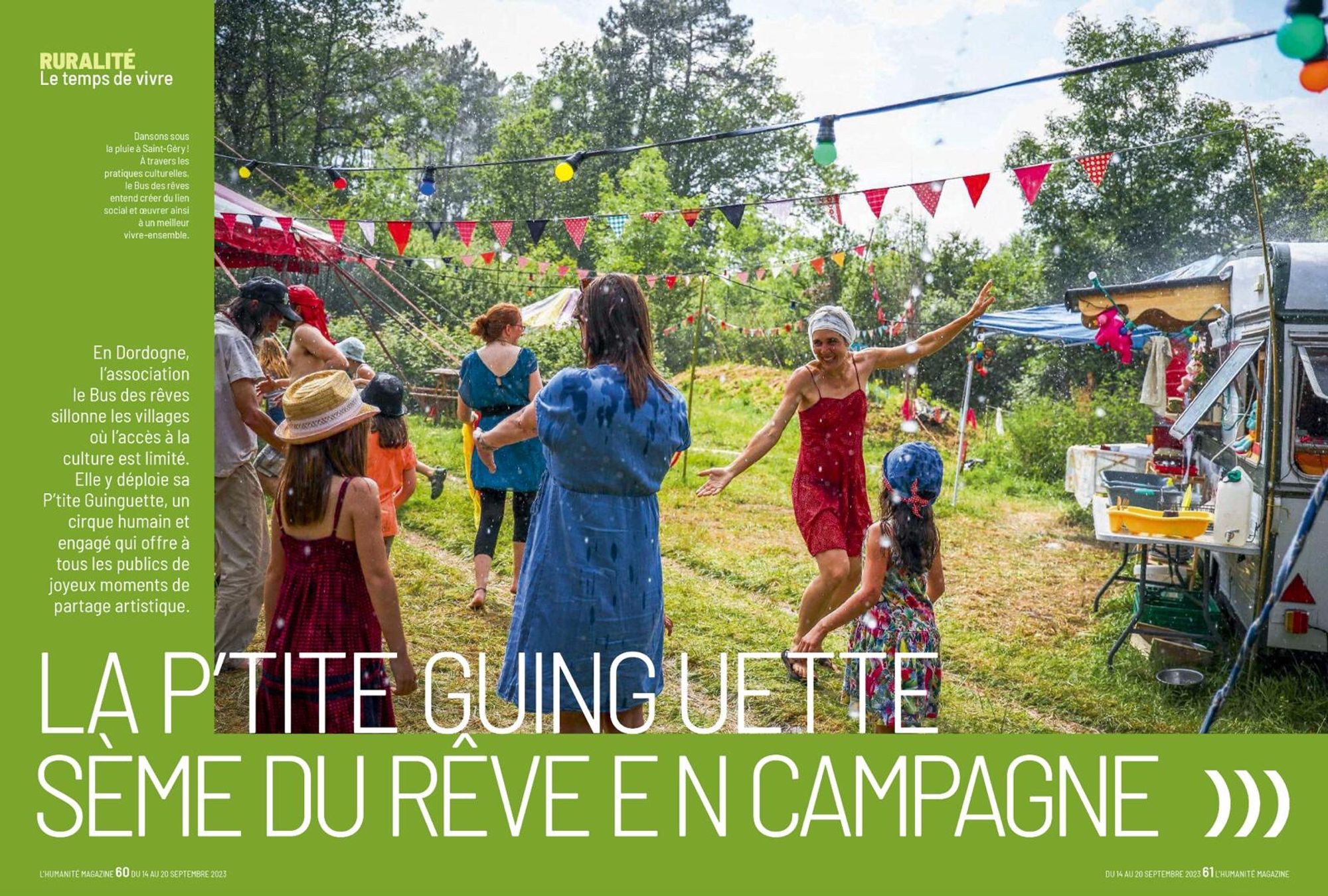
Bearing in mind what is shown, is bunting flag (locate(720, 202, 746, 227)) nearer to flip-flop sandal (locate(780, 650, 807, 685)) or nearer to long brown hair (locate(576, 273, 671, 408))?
flip-flop sandal (locate(780, 650, 807, 685))

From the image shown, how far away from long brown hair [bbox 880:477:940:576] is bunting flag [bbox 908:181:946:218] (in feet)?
10.4

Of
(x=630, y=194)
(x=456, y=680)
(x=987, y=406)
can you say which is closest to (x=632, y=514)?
(x=456, y=680)

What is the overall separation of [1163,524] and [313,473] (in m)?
3.96

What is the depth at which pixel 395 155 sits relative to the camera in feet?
80.0

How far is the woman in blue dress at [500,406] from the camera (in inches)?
180

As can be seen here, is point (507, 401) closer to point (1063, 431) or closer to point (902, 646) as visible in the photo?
point (902, 646)

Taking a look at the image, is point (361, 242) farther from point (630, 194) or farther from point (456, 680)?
point (456, 680)

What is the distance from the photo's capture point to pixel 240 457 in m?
3.74

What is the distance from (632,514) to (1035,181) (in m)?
3.89

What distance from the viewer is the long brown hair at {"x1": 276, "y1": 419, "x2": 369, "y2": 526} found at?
7.79 ft

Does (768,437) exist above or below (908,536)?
above

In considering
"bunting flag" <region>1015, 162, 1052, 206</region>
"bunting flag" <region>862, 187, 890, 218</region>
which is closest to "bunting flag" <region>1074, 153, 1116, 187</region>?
"bunting flag" <region>1015, 162, 1052, 206</region>

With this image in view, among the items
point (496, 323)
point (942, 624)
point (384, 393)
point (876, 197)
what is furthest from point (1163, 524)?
point (384, 393)

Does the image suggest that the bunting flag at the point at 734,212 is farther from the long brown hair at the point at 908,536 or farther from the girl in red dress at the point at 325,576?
the girl in red dress at the point at 325,576
